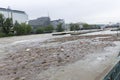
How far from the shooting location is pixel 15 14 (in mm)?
102625

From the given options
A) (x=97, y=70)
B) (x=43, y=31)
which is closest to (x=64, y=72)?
(x=97, y=70)

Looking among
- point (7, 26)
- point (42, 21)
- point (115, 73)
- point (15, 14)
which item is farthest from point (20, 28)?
point (115, 73)

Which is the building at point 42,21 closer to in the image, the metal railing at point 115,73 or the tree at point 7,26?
the tree at point 7,26

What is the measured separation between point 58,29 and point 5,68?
8960 centimetres

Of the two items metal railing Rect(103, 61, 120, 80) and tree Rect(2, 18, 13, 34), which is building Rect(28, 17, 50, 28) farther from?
metal railing Rect(103, 61, 120, 80)

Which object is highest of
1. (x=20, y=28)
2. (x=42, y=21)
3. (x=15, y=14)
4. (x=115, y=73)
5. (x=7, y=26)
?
(x=15, y=14)

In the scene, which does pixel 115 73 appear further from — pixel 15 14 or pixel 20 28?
pixel 15 14

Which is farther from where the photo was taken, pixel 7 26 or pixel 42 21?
pixel 42 21

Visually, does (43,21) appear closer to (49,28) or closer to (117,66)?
(49,28)

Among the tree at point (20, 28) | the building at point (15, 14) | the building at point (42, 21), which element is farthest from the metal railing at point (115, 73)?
the building at point (42, 21)

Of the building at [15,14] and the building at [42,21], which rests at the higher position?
the building at [15,14]

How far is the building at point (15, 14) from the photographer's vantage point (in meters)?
92.9

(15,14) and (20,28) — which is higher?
(15,14)

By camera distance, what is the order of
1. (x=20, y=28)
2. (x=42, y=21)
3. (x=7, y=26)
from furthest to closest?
(x=42, y=21)
(x=20, y=28)
(x=7, y=26)
